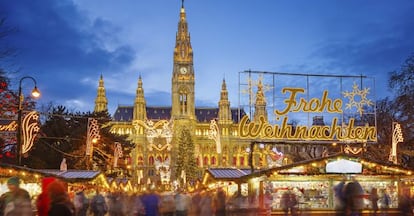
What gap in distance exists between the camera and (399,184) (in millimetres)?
27875

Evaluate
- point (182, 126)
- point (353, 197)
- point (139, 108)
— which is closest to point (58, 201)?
point (353, 197)

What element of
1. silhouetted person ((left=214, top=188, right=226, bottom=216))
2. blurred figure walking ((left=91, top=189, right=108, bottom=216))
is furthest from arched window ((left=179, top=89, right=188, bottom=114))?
silhouetted person ((left=214, top=188, right=226, bottom=216))

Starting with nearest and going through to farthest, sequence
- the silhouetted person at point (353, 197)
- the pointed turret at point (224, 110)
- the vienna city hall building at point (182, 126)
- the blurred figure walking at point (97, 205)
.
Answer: the silhouetted person at point (353, 197) < the blurred figure walking at point (97, 205) < the vienna city hall building at point (182, 126) < the pointed turret at point (224, 110)

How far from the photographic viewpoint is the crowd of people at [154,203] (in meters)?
9.24

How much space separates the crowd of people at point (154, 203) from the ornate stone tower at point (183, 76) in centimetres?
10472

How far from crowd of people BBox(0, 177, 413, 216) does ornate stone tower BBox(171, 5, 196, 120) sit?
10472 cm

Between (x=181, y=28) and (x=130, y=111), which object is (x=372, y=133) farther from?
(x=130, y=111)

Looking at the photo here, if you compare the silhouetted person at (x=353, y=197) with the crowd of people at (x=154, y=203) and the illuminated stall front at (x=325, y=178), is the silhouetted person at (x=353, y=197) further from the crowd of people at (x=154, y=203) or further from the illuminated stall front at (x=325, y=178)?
the illuminated stall front at (x=325, y=178)

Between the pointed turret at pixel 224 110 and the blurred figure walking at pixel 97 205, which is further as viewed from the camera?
the pointed turret at pixel 224 110

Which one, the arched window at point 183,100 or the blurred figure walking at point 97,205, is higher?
the arched window at point 183,100

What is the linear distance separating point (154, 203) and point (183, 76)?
11610cm

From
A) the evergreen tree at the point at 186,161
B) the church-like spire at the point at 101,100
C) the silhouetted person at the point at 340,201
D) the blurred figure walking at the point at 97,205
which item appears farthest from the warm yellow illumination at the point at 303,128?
the church-like spire at the point at 101,100

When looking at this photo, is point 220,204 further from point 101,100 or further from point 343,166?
point 101,100

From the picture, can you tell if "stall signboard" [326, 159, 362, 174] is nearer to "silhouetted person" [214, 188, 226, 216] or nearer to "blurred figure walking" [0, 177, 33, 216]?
"silhouetted person" [214, 188, 226, 216]
